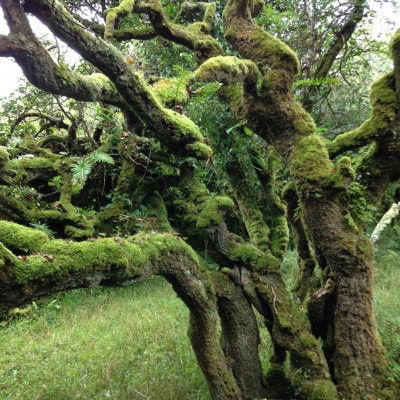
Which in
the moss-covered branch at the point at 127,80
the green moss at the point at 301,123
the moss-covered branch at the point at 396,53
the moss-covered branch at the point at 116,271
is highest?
the moss-covered branch at the point at 396,53

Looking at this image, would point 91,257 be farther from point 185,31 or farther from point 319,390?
point 185,31

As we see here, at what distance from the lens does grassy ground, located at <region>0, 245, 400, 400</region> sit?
6.40m

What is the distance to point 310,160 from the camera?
17.0ft

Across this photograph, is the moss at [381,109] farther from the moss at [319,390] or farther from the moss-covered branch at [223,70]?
the moss at [319,390]

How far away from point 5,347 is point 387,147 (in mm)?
9026

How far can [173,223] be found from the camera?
566cm

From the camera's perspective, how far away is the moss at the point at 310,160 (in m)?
5.08

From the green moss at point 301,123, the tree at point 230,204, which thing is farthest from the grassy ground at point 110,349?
the green moss at point 301,123

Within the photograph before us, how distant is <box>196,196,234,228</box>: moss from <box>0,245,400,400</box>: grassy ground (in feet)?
9.26

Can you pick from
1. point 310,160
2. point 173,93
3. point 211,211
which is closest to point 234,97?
point 310,160

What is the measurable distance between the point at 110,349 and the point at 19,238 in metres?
5.99

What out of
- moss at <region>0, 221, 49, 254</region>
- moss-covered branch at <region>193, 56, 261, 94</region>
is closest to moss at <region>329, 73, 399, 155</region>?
moss-covered branch at <region>193, 56, 261, 94</region>

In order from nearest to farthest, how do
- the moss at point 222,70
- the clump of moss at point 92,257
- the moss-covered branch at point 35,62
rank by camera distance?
1. the moss-covered branch at point 35,62
2. the clump of moss at point 92,257
3. the moss at point 222,70

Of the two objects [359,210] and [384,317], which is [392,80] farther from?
[384,317]
